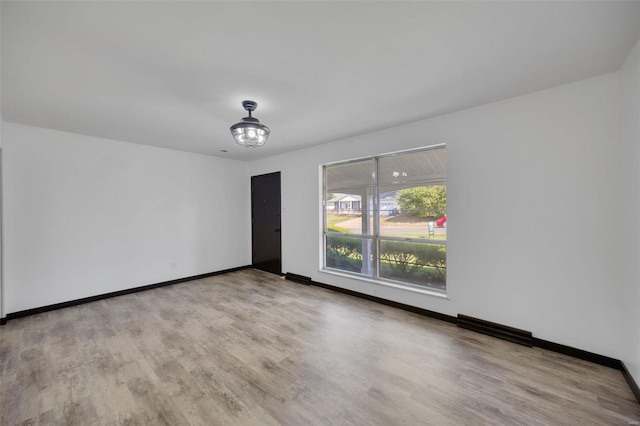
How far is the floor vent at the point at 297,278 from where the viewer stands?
470cm

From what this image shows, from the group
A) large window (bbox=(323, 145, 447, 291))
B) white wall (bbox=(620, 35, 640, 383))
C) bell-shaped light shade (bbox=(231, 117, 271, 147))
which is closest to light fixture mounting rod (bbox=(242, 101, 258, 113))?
bell-shaped light shade (bbox=(231, 117, 271, 147))

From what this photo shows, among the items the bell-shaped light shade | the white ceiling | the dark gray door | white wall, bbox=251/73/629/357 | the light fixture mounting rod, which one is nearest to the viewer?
the white ceiling

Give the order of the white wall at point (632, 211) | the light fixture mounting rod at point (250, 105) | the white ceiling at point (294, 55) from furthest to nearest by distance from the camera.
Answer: the light fixture mounting rod at point (250, 105) → the white wall at point (632, 211) → the white ceiling at point (294, 55)

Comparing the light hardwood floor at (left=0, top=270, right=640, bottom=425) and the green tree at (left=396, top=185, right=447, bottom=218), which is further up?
the green tree at (left=396, top=185, right=447, bottom=218)

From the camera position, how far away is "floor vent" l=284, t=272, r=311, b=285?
4.70 m

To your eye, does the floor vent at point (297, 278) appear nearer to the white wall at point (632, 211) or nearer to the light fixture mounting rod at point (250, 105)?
the light fixture mounting rod at point (250, 105)

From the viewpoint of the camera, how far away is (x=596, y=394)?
6.14 feet

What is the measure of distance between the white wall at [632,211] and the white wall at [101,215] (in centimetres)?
580

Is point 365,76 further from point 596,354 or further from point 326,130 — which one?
point 596,354

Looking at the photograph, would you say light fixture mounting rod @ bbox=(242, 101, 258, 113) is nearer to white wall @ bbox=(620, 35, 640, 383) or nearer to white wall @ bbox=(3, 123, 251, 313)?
white wall @ bbox=(3, 123, 251, 313)

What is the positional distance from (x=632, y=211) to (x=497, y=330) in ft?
5.17

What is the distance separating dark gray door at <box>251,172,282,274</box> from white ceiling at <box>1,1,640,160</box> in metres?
2.56

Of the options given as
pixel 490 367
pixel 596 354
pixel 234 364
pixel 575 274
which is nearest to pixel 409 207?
pixel 575 274

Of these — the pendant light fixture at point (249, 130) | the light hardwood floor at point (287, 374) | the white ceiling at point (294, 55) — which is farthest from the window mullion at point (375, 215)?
the pendant light fixture at point (249, 130)
